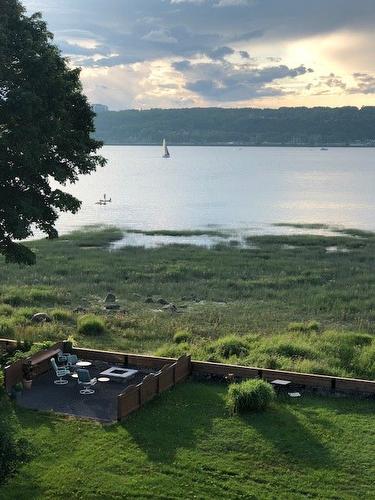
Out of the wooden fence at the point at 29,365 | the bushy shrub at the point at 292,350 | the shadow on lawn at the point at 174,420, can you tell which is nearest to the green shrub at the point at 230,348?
the bushy shrub at the point at 292,350

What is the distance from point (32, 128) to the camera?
21.8m

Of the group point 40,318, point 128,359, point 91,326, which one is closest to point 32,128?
point 128,359

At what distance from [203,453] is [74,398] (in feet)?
18.2

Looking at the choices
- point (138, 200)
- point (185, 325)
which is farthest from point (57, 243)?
point (138, 200)

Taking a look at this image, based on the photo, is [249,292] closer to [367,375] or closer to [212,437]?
[367,375]

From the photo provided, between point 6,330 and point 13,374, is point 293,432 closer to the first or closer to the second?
point 13,374

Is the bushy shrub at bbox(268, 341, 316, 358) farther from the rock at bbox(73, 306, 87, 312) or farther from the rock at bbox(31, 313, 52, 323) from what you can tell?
the rock at bbox(73, 306, 87, 312)

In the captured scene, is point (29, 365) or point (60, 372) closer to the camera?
point (29, 365)

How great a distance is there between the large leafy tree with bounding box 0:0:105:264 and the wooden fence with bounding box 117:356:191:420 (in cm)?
725

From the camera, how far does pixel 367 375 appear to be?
23.9 meters

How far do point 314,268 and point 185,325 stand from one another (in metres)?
23.4

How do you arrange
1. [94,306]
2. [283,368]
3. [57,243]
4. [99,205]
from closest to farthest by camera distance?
[283,368]
[94,306]
[57,243]
[99,205]

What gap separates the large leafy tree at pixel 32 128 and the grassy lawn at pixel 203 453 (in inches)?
309

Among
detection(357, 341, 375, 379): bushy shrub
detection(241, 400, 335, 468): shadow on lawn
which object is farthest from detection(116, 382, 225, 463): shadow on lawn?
detection(357, 341, 375, 379): bushy shrub
